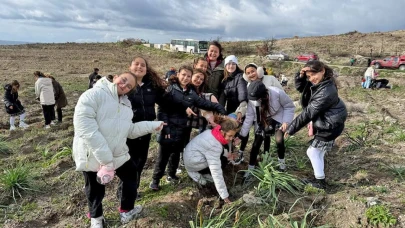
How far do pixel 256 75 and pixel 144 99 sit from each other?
5.08 feet

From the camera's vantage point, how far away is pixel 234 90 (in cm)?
445

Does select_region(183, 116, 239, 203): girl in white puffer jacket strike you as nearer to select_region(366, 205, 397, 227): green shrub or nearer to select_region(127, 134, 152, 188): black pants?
select_region(127, 134, 152, 188): black pants

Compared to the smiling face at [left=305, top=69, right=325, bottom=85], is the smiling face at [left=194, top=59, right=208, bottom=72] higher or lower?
higher

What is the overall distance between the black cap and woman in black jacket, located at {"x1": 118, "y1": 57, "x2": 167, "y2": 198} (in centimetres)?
115

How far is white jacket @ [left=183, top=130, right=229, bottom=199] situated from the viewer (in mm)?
3580

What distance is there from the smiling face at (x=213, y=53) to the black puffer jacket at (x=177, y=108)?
0.86 metres

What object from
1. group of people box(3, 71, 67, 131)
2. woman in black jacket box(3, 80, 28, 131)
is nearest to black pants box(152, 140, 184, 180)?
group of people box(3, 71, 67, 131)

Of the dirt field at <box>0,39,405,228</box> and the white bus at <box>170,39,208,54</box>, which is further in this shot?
the white bus at <box>170,39,208,54</box>

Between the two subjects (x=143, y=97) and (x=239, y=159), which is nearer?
(x=143, y=97)

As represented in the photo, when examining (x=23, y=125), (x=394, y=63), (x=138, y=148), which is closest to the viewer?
(x=138, y=148)

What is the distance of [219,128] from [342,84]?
14237 millimetres

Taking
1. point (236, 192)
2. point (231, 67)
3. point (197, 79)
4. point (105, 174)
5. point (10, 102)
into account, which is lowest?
point (236, 192)

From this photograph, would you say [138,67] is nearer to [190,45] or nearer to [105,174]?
[105,174]

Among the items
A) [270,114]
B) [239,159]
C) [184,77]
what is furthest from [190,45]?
[184,77]
